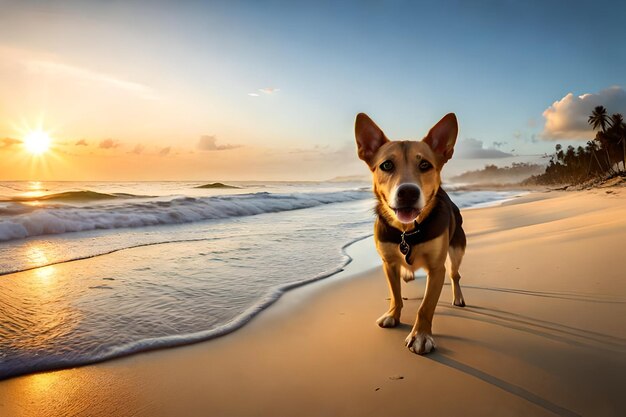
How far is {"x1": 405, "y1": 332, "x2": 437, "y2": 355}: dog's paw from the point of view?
2646 mm

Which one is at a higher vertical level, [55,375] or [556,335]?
[55,375]

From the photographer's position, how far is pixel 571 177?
95.5 metres

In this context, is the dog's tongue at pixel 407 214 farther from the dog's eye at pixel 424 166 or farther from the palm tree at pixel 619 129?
the palm tree at pixel 619 129

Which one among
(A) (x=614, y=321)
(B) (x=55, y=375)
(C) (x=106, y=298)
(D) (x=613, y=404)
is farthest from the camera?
(C) (x=106, y=298)

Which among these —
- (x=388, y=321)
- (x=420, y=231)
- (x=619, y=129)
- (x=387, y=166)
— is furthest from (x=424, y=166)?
(x=619, y=129)

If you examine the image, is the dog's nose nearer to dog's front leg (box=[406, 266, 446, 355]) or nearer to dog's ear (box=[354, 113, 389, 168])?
dog's front leg (box=[406, 266, 446, 355])

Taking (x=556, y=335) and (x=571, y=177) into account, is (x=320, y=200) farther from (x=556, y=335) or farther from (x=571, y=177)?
(x=571, y=177)

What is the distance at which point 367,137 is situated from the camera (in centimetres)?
348

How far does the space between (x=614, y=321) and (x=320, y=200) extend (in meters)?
23.2

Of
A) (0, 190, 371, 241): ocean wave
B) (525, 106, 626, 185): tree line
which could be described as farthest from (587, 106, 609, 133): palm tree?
(0, 190, 371, 241): ocean wave

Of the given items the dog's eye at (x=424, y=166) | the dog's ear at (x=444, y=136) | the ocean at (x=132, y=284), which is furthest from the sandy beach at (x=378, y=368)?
the dog's ear at (x=444, y=136)

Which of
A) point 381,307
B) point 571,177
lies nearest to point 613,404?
point 381,307

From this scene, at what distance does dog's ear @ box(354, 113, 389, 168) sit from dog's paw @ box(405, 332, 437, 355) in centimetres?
164

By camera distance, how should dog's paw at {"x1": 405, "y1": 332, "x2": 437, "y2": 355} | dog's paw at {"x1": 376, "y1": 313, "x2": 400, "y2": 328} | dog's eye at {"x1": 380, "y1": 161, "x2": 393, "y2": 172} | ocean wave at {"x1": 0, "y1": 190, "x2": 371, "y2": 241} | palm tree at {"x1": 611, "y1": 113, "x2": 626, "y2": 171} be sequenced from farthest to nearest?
palm tree at {"x1": 611, "y1": 113, "x2": 626, "y2": 171}, ocean wave at {"x1": 0, "y1": 190, "x2": 371, "y2": 241}, dog's paw at {"x1": 376, "y1": 313, "x2": 400, "y2": 328}, dog's eye at {"x1": 380, "y1": 161, "x2": 393, "y2": 172}, dog's paw at {"x1": 405, "y1": 332, "x2": 437, "y2": 355}
